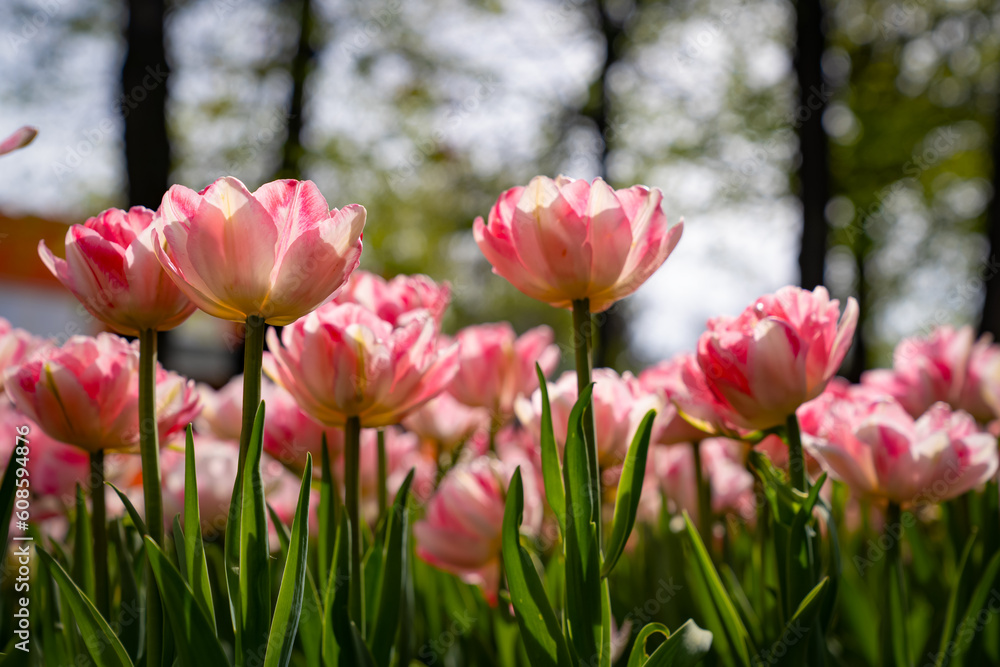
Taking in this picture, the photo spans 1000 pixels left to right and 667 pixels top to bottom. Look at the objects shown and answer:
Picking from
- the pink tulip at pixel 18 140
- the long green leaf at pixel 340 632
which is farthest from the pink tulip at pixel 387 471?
the pink tulip at pixel 18 140

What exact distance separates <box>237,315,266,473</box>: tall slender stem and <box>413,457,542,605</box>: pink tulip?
1.98ft

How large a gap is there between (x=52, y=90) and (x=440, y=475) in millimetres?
7779

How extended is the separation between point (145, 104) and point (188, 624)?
4490 millimetres

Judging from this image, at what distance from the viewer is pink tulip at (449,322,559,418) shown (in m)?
1.49

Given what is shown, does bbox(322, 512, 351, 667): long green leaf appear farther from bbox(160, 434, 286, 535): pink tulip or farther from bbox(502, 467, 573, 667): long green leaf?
bbox(160, 434, 286, 535): pink tulip

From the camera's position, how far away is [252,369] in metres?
Answer: 0.68

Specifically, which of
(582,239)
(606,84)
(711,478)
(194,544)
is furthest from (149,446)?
(606,84)

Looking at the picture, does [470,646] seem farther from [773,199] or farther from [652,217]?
[773,199]

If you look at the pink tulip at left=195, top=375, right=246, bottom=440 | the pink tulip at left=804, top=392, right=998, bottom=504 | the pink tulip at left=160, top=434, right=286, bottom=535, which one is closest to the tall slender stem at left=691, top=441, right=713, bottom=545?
the pink tulip at left=804, top=392, right=998, bottom=504

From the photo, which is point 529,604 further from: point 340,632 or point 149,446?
point 149,446

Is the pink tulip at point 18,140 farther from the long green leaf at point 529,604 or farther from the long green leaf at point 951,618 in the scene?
the long green leaf at point 951,618

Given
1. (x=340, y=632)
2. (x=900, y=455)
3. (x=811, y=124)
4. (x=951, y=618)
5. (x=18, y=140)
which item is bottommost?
(x=951, y=618)

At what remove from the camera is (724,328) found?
912 millimetres

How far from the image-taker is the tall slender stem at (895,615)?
0.98 meters
